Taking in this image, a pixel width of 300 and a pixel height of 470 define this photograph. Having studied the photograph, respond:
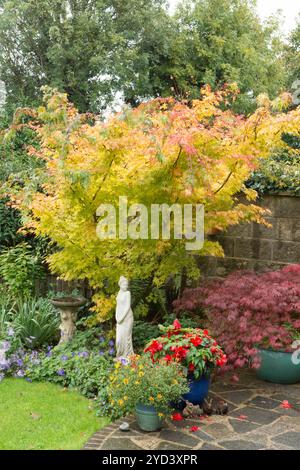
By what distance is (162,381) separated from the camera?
A: 14.9ft

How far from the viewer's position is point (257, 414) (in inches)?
196

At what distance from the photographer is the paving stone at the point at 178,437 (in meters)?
4.32

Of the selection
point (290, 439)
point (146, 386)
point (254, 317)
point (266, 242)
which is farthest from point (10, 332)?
point (266, 242)

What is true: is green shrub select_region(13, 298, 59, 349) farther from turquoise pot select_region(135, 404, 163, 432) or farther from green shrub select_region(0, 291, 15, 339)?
turquoise pot select_region(135, 404, 163, 432)

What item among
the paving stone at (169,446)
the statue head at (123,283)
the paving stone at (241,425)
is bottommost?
the paving stone at (169,446)

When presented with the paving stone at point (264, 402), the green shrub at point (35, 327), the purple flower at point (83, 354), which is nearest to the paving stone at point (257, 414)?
the paving stone at point (264, 402)

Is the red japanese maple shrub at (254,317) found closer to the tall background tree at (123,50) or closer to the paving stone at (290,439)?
the paving stone at (290,439)

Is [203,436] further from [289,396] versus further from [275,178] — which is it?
[275,178]

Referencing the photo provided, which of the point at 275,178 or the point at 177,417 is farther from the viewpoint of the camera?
the point at 275,178

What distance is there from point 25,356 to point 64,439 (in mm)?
2057

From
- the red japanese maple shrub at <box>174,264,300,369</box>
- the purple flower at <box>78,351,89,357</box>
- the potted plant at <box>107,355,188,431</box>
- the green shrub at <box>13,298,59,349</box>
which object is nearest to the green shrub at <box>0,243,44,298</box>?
the green shrub at <box>13,298,59,349</box>

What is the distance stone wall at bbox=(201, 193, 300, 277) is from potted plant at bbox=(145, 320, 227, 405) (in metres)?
2.67

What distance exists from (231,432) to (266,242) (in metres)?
3.54

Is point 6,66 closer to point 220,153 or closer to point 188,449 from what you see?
point 220,153
